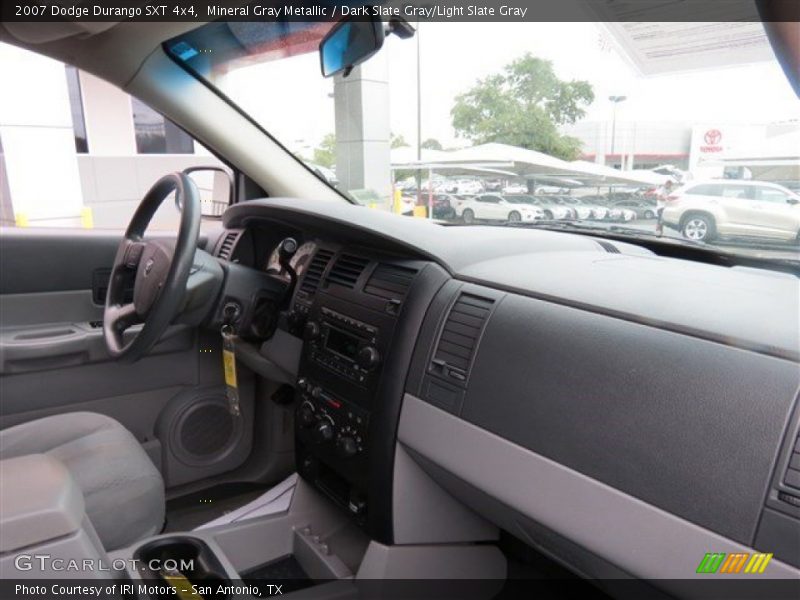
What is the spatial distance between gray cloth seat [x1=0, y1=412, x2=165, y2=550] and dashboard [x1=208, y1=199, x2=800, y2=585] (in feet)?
1.45

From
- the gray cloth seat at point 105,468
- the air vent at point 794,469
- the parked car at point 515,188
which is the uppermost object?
the parked car at point 515,188

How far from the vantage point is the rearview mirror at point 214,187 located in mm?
2559

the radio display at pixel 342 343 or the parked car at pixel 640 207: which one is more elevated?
the parked car at pixel 640 207

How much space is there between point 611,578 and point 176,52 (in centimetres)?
203

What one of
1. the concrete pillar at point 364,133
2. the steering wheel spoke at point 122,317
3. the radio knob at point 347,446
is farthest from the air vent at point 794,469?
the concrete pillar at point 364,133

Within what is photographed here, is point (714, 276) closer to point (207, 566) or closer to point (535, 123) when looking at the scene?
point (535, 123)

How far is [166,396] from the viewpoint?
2.20m

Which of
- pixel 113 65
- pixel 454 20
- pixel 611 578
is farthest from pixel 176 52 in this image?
pixel 611 578


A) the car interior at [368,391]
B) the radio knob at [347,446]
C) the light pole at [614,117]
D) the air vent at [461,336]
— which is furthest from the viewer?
the light pole at [614,117]

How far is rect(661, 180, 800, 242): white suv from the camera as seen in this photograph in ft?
4.31

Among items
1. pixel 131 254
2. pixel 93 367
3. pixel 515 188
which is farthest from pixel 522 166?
pixel 93 367

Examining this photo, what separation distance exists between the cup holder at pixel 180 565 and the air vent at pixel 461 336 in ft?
2.59

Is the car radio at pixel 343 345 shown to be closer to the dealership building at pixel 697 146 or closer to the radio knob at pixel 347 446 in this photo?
the radio knob at pixel 347 446

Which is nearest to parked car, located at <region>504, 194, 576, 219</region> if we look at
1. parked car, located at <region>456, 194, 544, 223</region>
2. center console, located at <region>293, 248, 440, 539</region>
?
parked car, located at <region>456, 194, 544, 223</region>
